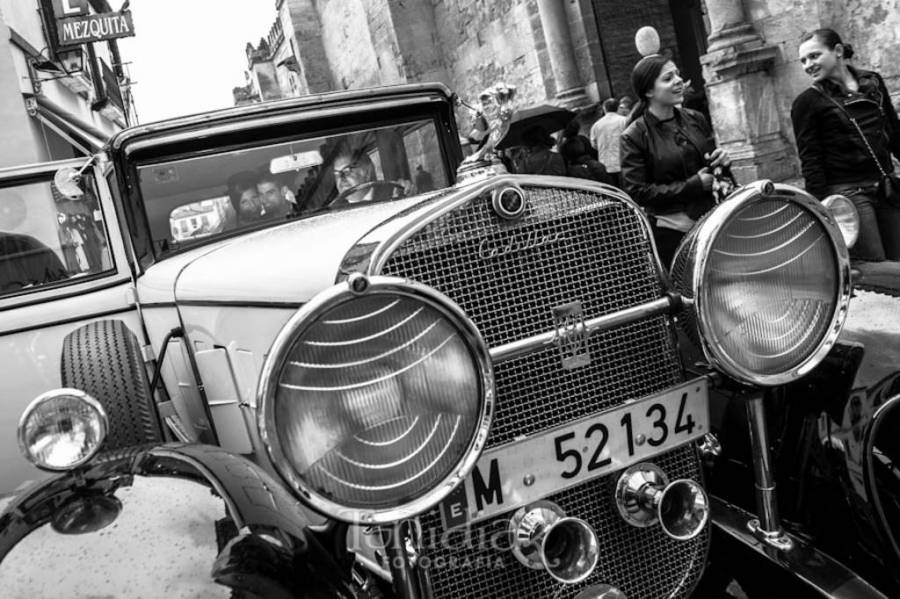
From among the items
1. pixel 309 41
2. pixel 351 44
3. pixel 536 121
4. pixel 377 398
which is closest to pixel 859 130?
→ pixel 536 121

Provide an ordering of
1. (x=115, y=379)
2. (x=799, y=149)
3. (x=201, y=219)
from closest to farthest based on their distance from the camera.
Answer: (x=115, y=379), (x=201, y=219), (x=799, y=149)

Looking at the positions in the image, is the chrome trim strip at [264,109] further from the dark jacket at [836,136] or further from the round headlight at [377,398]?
the dark jacket at [836,136]

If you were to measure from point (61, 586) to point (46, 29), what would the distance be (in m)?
14.0

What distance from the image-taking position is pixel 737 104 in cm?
747

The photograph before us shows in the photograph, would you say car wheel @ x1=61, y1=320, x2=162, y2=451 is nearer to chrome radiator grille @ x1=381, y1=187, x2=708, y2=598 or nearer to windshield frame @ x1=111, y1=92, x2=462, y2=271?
windshield frame @ x1=111, y1=92, x2=462, y2=271

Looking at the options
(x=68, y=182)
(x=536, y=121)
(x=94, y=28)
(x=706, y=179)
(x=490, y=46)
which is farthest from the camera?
(x=490, y=46)

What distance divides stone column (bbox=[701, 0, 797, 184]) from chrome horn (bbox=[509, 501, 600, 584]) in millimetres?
6317

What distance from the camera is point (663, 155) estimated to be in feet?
11.9

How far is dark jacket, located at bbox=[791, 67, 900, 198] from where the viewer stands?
4082 mm

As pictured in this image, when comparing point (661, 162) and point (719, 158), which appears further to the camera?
point (661, 162)

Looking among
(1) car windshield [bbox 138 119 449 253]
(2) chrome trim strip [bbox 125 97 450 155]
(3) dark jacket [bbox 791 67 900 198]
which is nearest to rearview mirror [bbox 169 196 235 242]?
(1) car windshield [bbox 138 119 449 253]

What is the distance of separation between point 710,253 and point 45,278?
271cm

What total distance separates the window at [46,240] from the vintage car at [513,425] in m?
1.27

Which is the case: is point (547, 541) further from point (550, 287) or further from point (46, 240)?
point (46, 240)
